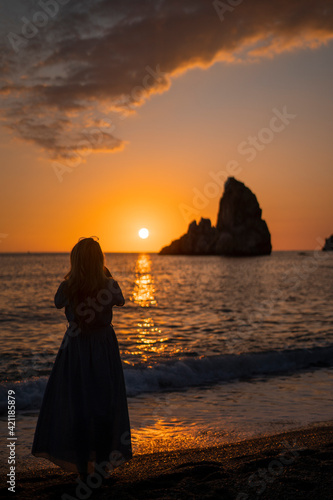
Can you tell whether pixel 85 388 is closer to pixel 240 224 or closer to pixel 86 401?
pixel 86 401

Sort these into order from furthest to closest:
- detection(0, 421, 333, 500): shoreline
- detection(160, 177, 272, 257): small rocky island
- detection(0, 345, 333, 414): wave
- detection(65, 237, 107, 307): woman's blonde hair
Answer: detection(160, 177, 272, 257): small rocky island < detection(0, 345, 333, 414): wave < detection(65, 237, 107, 307): woman's blonde hair < detection(0, 421, 333, 500): shoreline

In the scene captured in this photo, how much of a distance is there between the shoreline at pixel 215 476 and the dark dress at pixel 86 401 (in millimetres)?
292

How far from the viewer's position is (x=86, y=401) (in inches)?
166

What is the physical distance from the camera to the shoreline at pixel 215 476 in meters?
3.96

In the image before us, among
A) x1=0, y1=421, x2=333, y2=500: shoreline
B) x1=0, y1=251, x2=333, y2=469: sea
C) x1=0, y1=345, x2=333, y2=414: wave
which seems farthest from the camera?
x1=0, y1=345, x2=333, y2=414: wave

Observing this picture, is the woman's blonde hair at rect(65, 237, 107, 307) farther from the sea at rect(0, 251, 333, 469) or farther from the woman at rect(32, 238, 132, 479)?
the sea at rect(0, 251, 333, 469)

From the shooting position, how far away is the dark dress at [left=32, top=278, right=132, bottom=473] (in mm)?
4199

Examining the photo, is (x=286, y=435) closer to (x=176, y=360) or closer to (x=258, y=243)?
(x=176, y=360)

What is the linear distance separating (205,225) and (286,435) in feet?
563

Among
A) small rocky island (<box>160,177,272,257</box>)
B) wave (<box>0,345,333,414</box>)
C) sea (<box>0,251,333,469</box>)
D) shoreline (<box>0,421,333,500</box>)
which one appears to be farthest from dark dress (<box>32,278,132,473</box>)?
small rocky island (<box>160,177,272,257</box>)

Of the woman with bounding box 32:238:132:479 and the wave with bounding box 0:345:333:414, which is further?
the wave with bounding box 0:345:333:414

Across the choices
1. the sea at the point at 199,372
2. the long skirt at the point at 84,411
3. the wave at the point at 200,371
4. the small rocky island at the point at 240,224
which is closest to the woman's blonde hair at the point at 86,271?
the long skirt at the point at 84,411

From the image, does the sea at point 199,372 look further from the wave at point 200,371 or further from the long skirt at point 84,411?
the long skirt at point 84,411

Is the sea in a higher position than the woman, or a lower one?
lower
